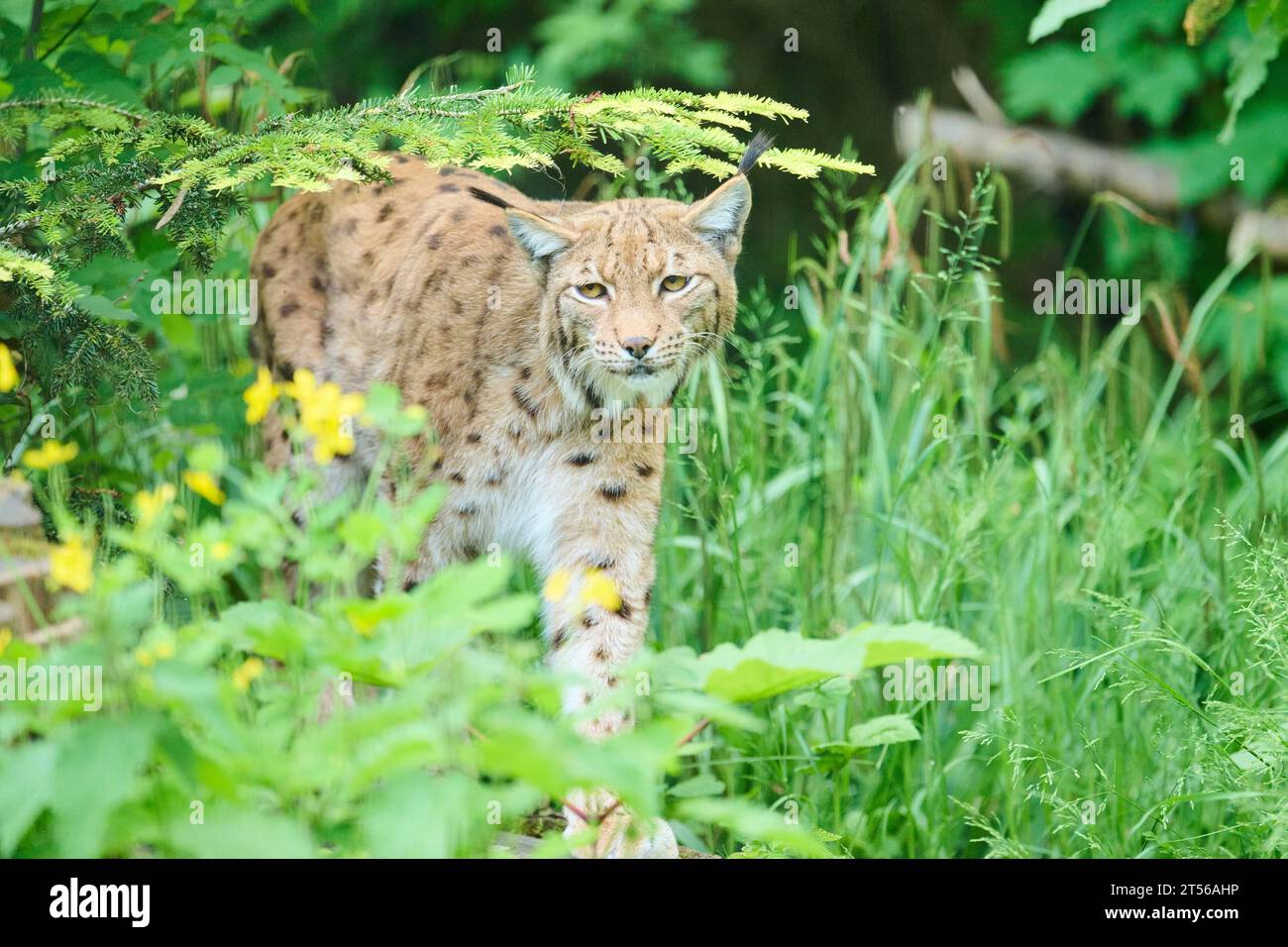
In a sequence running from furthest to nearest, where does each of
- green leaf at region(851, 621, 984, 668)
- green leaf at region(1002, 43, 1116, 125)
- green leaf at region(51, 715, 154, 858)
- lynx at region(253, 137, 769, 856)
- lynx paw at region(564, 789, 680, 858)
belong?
green leaf at region(1002, 43, 1116, 125) < lynx at region(253, 137, 769, 856) < lynx paw at region(564, 789, 680, 858) < green leaf at region(851, 621, 984, 668) < green leaf at region(51, 715, 154, 858)

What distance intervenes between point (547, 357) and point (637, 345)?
1.41ft

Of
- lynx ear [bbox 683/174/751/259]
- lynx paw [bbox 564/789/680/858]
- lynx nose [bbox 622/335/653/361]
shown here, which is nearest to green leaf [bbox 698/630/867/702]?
lynx paw [bbox 564/789/680/858]

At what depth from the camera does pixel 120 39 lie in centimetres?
411

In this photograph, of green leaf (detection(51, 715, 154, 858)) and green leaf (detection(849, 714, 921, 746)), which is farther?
green leaf (detection(849, 714, 921, 746))

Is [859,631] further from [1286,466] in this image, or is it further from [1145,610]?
[1286,466]

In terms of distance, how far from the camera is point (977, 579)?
15.6ft

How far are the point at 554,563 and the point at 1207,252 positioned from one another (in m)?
6.26

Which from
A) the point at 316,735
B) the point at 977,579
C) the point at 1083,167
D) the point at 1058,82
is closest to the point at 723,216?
the point at 977,579

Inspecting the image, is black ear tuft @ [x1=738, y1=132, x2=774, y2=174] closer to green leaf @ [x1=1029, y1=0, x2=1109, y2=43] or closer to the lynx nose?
the lynx nose

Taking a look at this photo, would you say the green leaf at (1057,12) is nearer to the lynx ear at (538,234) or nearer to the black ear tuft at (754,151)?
the black ear tuft at (754,151)

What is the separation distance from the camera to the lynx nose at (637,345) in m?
3.77

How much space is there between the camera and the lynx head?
12.6 feet

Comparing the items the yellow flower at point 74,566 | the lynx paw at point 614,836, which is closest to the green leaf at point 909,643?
the lynx paw at point 614,836

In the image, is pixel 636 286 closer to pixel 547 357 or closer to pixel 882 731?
pixel 547 357
